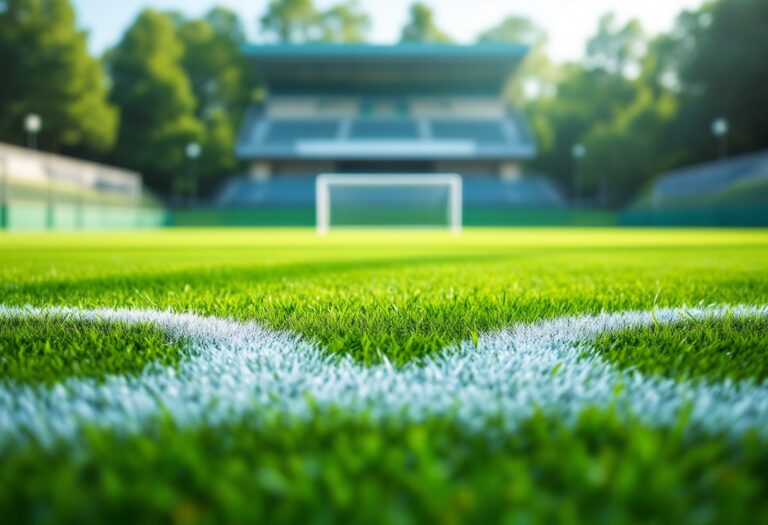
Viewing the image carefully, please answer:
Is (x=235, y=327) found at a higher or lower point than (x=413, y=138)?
lower

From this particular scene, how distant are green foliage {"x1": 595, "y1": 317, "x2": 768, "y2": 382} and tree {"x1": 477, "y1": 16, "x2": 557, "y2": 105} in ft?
163

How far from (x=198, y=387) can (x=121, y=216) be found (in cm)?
2711

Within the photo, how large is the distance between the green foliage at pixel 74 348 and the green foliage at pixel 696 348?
1.15 meters

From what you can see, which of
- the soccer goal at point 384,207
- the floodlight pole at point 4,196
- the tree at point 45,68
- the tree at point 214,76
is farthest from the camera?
the tree at point 214,76

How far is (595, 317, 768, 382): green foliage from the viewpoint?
1.33 metres

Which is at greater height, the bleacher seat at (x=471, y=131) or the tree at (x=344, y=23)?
the tree at (x=344, y=23)

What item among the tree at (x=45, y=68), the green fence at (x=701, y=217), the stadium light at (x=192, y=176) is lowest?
the green fence at (x=701, y=217)

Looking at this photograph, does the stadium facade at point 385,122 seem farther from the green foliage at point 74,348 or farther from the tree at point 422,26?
the green foliage at point 74,348

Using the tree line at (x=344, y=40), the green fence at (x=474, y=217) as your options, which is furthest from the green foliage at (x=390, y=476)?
the tree line at (x=344, y=40)

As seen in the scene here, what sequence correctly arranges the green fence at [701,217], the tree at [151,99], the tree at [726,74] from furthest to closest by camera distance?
the tree at [151,99] → the tree at [726,74] → the green fence at [701,217]

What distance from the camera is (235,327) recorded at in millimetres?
1932

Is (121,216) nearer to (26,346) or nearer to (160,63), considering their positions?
(160,63)

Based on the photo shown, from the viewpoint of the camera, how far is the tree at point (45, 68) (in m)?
29.9

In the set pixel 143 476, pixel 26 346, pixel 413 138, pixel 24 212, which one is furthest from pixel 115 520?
pixel 413 138
